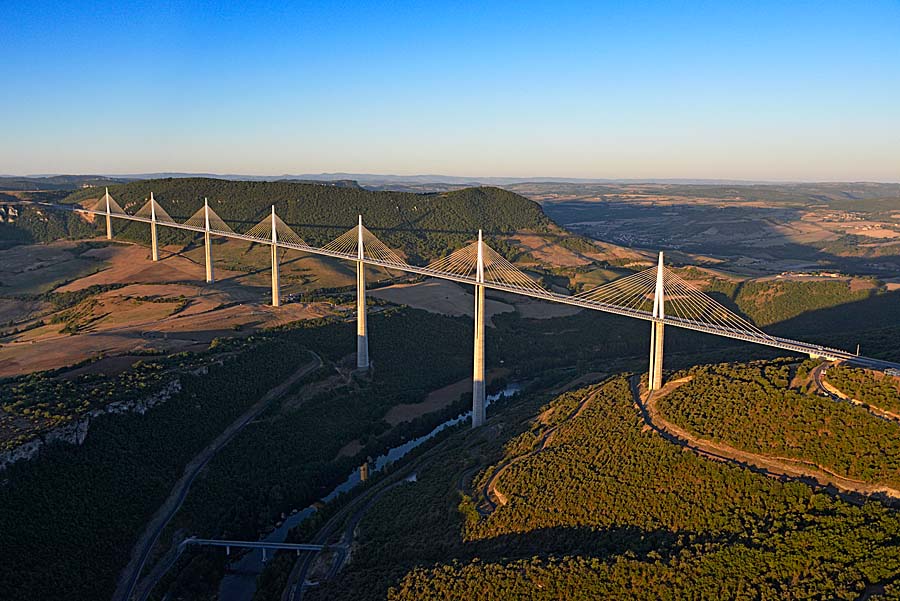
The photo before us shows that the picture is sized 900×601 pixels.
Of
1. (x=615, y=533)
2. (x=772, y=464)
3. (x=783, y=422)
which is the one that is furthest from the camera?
(x=783, y=422)

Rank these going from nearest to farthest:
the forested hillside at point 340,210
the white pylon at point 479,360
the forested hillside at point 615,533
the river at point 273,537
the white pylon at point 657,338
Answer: the forested hillside at point 615,533
the river at point 273,537
the white pylon at point 657,338
the white pylon at point 479,360
the forested hillside at point 340,210

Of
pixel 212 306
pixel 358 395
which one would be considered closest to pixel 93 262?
pixel 212 306

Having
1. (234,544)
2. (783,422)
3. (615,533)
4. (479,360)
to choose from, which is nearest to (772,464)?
(783,422)

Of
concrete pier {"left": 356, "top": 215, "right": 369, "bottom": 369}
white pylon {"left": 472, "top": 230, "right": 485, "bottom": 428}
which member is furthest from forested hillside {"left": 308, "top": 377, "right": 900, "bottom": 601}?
concrete pier {"left": 356, "top": 215, "right": 369, "bottom": 369}

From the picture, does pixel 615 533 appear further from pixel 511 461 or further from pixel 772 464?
pixel 511 461

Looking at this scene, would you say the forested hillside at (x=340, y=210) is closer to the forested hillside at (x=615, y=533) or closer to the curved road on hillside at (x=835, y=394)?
the forested hillside at (x=615, y=533)

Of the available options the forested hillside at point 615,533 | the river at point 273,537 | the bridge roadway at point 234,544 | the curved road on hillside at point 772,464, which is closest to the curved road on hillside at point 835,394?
the curved road on hillside at point 772,464
